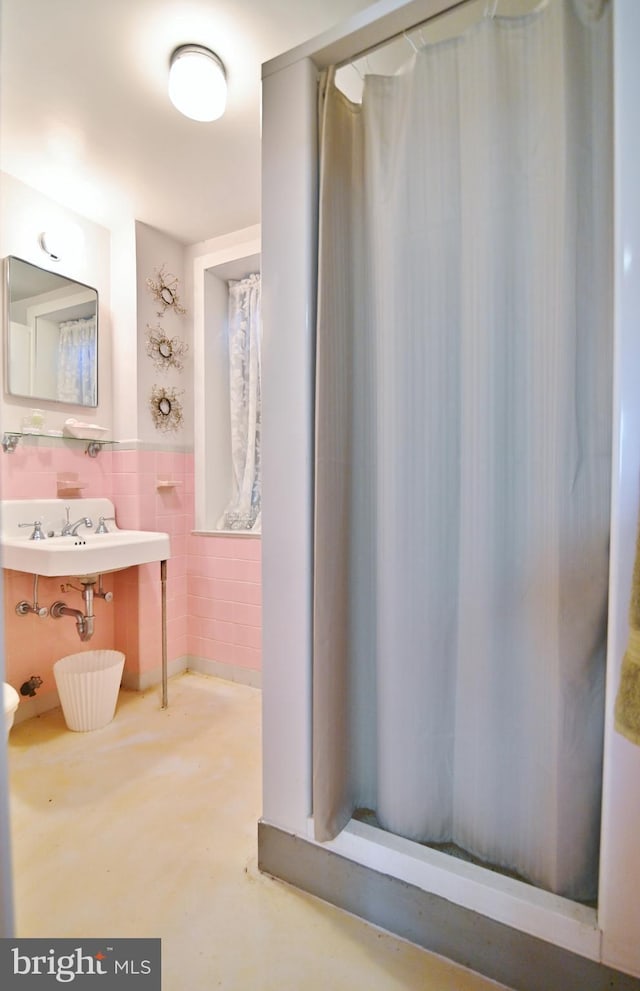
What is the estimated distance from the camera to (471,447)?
1.00 meters

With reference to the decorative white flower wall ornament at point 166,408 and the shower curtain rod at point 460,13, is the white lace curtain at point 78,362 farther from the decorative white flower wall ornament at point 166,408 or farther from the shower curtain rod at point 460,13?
the shower curtain rod at point 460,13

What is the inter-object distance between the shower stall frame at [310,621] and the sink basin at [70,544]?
87 cm

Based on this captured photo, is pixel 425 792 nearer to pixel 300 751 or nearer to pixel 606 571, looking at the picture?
pixel 300 751

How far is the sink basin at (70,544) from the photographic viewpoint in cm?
160

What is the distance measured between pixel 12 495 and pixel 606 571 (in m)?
2.11

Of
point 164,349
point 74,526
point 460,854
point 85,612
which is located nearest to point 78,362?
point 164,349

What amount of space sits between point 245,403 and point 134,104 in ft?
4.19

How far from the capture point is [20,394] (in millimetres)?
1896

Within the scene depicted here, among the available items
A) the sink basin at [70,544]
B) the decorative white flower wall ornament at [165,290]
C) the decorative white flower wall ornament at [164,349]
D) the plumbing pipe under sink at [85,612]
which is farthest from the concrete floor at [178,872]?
the decorative white flower wall ornament at [165,290]

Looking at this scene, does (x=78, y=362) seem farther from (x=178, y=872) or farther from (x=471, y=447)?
(x=178, y=872)

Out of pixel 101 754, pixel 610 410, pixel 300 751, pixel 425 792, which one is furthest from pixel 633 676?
pixel 101 754

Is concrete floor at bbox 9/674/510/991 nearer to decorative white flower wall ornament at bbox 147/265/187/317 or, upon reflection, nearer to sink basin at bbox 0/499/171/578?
sink basin at bbox 0/499/171/578

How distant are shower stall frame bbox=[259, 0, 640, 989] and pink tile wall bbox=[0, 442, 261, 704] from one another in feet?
3.74

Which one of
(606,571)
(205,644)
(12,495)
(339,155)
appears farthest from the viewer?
(205,644)
